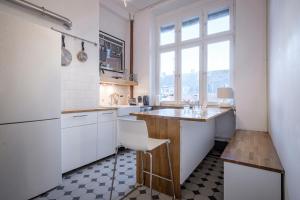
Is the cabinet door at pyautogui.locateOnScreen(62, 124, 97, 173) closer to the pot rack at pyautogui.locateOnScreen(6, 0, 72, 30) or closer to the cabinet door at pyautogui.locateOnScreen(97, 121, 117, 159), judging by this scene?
the cabinet door at pyautogui.locateOnScreen(97, 121, 117, 159)

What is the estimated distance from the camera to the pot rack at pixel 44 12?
2.14 m

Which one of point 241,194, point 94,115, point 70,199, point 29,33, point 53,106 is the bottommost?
point 70,199

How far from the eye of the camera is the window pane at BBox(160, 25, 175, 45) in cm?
424

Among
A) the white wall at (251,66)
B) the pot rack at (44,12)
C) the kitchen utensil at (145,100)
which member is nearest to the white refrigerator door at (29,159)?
the pot rack at (44,12)

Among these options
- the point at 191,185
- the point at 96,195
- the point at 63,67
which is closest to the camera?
the point at 96,195

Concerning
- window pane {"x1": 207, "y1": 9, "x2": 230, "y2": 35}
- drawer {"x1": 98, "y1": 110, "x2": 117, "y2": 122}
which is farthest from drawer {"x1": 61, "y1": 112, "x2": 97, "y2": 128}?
window pane {"x1": 207, "y1": 9, "x2": 230, "y2": 35}

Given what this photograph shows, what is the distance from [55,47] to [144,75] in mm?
2505

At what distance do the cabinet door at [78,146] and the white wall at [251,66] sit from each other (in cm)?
266

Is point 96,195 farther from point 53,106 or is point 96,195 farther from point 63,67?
point 63,67

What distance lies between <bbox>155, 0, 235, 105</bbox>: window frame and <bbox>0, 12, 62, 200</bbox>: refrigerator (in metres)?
2.81

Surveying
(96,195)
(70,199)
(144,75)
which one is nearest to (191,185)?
(96,195)

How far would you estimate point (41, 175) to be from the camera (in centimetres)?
188

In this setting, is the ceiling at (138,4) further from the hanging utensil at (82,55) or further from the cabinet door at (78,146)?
the cabinet door at (78,146)

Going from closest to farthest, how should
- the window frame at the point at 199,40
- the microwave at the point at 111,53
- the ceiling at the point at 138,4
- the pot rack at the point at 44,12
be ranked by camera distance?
the pot rack at the point at 44,12 → the window frame at the point at 199,40 → the microwave at the point at 111,53 → the ceiling at the point at 138,4
